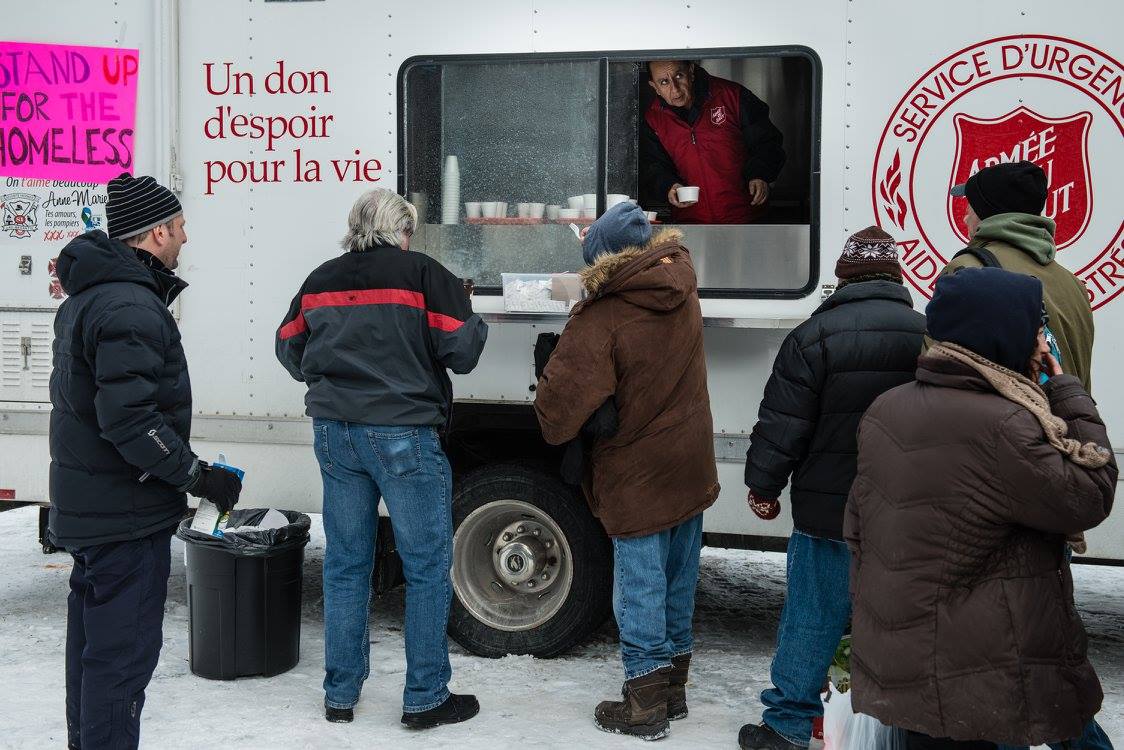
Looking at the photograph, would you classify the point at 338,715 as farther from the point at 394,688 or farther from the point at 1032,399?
the point at 1032,399

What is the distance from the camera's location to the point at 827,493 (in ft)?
11.6

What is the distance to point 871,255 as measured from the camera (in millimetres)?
3594

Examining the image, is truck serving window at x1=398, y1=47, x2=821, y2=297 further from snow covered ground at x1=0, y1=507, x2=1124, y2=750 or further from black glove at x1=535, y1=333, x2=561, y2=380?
snow covered ground at x1=0, y1=507, x2=1124, y2=750

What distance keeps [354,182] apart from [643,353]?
1.55 meters

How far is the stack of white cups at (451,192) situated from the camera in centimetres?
464

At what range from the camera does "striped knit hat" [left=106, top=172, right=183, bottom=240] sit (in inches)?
135

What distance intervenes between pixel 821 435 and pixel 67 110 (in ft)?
11.0

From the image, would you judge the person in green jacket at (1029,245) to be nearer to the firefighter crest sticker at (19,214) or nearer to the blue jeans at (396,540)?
the blue jeans at (396,540)

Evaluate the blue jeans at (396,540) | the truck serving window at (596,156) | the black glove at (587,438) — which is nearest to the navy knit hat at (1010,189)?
the truck serving window at (596,156)

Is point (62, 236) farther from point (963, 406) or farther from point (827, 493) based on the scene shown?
point (963, 406)

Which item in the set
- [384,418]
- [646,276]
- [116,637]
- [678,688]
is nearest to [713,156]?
[646,276]

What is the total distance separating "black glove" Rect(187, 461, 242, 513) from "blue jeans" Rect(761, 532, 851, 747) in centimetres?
178

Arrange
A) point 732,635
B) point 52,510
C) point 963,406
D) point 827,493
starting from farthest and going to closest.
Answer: point 732,635 < point 827,493 < point 52,510 < point 963,406

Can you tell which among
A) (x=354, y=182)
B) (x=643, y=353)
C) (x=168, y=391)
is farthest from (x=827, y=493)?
(x=354, y=182)
